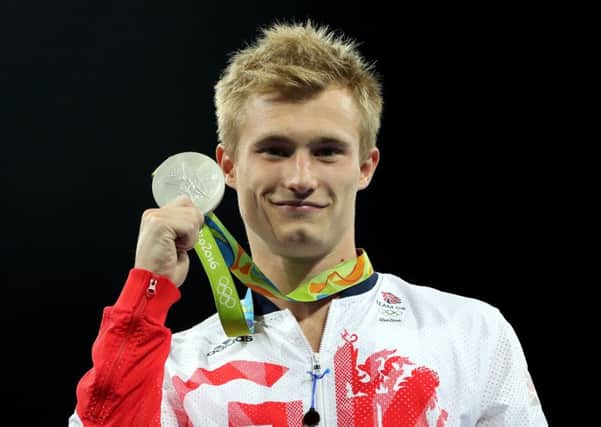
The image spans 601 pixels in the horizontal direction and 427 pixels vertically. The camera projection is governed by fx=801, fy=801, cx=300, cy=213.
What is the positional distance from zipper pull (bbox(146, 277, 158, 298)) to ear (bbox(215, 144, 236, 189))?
466 mm

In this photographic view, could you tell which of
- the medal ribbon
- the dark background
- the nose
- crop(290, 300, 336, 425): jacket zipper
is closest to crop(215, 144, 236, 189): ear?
A: the medal ribbon

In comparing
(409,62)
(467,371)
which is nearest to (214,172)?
(467,371)

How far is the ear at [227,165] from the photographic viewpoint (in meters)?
2.19

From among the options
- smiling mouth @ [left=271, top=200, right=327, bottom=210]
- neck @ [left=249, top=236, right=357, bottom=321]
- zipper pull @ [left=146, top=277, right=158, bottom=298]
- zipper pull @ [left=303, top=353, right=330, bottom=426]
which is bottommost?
zipper pull @ [left=303, top=353, right=330, bottom=426]

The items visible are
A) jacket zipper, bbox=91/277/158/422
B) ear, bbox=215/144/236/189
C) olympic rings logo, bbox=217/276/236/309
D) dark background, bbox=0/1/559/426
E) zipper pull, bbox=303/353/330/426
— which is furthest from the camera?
dark background, bbox=0/1/559/426

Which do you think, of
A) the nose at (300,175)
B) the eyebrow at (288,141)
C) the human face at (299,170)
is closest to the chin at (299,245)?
the human face at (299,170)

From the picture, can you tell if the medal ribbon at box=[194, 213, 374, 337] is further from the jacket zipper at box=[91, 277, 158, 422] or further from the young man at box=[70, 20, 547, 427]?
the jacket zipper at box=[91, 277, 158, 422]

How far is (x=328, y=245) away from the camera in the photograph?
2.05 meters

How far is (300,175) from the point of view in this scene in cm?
195

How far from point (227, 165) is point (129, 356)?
0.65 meters

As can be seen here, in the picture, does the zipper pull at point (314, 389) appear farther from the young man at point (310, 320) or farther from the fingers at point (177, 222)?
the fingers at point (177, 222)

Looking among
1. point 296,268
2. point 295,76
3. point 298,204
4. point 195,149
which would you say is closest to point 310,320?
point 296,268

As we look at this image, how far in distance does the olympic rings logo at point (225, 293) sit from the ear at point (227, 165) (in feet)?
0.92

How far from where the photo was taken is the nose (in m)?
1.95
